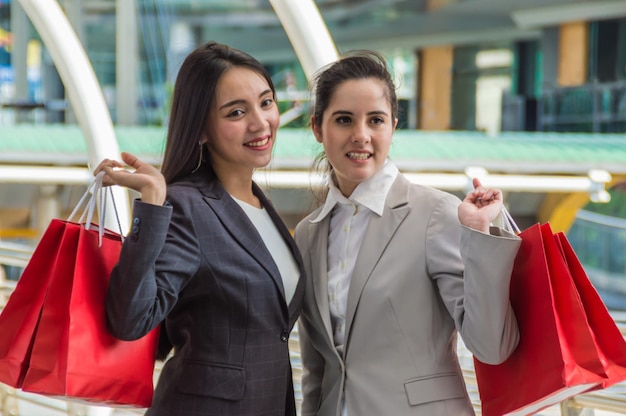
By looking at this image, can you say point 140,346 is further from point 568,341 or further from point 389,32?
point 389,32

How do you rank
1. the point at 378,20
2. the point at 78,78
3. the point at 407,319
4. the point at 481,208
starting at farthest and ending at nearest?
the point at 378,20 < the point at 78,78 < the point at 407,319 < the point at 481,208

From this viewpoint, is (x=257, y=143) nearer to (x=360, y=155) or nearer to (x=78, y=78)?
(x=360, y=155)

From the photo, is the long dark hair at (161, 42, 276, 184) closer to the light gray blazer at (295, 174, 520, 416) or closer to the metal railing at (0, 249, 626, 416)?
the light gray blazer at (295, 174, 520, 416)

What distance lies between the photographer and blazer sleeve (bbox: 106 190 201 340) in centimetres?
192

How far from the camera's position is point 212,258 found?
2.12 m

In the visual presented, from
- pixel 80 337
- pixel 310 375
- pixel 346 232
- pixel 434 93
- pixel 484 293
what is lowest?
pixel 310 375

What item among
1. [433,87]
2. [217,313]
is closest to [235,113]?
[217,313]

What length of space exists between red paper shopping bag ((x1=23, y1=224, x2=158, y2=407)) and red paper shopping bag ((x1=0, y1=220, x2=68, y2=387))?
31 mm

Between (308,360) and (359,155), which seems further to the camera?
(308,360)

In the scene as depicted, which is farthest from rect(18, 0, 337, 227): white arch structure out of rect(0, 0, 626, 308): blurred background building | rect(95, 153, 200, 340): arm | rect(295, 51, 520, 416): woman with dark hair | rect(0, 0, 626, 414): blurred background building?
rect(0, 0, 626, 308): blurred background building

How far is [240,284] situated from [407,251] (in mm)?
397

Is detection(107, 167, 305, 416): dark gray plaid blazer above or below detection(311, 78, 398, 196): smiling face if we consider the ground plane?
below

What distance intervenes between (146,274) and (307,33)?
7.27 feet

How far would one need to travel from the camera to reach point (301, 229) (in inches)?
97.5
